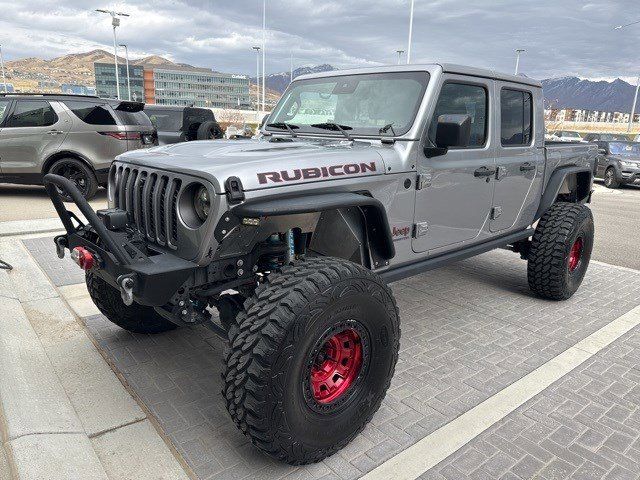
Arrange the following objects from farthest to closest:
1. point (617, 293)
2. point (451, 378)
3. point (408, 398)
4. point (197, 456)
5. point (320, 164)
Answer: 1. point (617, 293)
2. point (451, 378)
3. point (408, 398)
4. point (320, 164)
5. point (197, 456)

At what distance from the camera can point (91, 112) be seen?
938cm

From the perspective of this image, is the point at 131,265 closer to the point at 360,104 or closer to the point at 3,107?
the point at 360,104

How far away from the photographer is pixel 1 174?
9281 millimetres

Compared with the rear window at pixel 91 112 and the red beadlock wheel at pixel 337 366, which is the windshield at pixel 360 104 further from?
the rear window at pixel 91 112

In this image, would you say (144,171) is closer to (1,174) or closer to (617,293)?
(617,293)

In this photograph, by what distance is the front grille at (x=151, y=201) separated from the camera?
8.50ft

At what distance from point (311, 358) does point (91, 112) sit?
8724mm

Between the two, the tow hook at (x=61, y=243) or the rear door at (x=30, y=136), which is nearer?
the tow hook at (x=61, y=243)

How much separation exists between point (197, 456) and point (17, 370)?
1509 mm

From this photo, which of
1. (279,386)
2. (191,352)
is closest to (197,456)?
(279,386)

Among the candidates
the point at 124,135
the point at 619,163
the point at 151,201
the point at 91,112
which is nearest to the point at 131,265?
the point at 151,201

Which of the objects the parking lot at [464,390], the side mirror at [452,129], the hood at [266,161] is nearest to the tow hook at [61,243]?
the hood at [266,161]

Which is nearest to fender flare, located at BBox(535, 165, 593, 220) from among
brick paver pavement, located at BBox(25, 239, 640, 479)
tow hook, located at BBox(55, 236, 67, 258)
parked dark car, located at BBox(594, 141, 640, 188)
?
brick paver pavement, located at BBox(25, 239, 640, 479)

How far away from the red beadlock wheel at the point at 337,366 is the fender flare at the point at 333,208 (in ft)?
2.25
